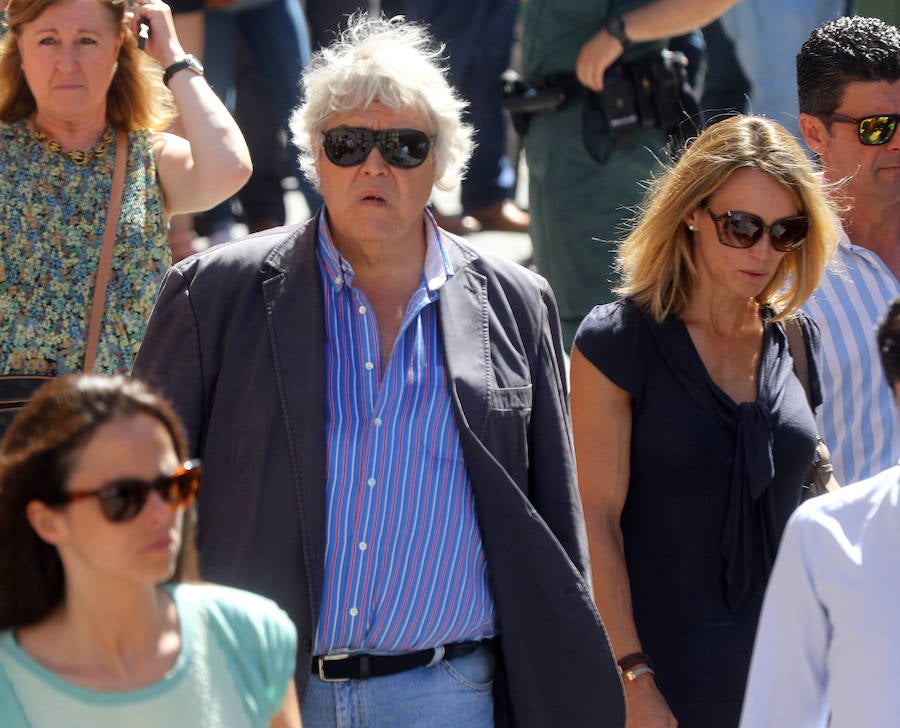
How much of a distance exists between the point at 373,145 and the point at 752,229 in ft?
2.75

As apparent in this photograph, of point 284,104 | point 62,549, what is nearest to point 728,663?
point 62,549

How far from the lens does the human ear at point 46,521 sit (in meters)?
2.30

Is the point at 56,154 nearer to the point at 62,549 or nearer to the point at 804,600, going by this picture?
the point at 62,549

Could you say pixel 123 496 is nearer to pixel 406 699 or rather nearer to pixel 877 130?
pixel 406 699

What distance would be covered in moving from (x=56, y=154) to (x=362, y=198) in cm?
89

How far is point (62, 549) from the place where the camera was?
7.68 feet

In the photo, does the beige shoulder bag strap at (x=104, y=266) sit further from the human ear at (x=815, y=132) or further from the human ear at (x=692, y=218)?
the human ear at (x=815, y=132)

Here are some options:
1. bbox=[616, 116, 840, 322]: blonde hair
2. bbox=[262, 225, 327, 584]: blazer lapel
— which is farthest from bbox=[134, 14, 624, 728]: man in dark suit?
bbox=[616, 116, 840, 322]: blonde hair

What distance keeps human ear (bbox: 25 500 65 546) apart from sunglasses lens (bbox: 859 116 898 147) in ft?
7.93

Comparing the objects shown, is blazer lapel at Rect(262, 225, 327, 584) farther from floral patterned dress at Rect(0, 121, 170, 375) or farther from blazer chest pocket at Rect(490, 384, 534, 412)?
floral patterned dress at Rect(0, 121, 170, 375)

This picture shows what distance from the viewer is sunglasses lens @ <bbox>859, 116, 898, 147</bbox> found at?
3.94 meters

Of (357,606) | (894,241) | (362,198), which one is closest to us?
(357,606)

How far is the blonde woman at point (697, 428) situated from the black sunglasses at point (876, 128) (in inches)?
19.9

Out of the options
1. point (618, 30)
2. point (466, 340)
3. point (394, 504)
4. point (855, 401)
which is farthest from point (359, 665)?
point (618, 30)
